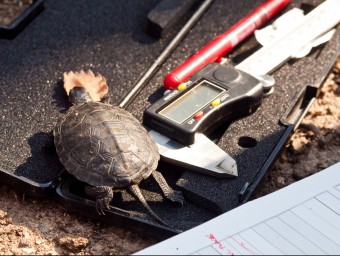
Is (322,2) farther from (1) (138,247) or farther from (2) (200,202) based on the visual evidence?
(1) (138,247)

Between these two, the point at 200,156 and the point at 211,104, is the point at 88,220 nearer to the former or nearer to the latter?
the point at 200,156

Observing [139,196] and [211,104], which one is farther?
[211,104]

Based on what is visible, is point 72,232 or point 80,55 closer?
point 72,232

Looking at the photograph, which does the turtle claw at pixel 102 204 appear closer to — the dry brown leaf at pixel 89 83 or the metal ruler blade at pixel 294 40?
the dry brown leaf at pixel 89 83

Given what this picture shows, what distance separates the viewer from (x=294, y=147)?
1.87m

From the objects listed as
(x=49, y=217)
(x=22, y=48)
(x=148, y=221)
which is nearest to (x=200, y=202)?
(x=148, y=221)

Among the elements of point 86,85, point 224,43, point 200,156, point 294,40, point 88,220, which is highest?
point 294,40

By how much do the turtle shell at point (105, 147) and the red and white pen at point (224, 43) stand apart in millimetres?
205

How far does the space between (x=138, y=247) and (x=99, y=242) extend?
89mm

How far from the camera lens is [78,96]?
1800 mm

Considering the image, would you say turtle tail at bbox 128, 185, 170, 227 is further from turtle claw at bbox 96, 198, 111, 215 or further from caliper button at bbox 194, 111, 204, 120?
caliper button at bbox 194, 111, 204, 120

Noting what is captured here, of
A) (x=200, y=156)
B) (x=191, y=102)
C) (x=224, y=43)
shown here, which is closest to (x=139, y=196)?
(x=200, y=156)

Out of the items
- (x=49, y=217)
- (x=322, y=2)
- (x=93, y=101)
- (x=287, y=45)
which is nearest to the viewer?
(x=49, y=217)

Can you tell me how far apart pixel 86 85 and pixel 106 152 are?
0.35 metres
